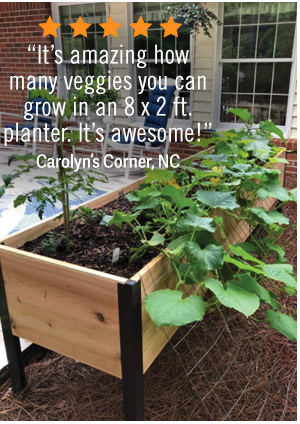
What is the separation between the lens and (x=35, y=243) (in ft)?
4.83

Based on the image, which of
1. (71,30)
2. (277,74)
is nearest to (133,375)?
(277,74)

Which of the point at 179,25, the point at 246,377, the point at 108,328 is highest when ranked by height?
the point at 179,25

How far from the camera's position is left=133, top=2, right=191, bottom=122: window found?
4.40 meters

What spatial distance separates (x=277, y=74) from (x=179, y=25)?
1222 mm

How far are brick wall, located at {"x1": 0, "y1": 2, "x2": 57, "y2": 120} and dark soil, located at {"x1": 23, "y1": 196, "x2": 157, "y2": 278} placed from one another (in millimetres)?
4485

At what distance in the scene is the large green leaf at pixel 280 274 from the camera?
117 cm

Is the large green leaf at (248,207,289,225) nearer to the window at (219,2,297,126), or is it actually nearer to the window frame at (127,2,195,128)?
the window at (219,2,297,126)

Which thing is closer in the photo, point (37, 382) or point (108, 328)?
point (108, 328)

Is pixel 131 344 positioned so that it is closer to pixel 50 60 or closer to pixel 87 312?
pixel 87 312

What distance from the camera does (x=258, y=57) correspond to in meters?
4.01

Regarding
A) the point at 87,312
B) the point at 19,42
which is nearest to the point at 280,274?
the point at 87,312

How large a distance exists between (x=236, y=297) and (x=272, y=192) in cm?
71

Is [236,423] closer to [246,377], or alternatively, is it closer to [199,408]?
[199,408]

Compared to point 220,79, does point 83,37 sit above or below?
above
